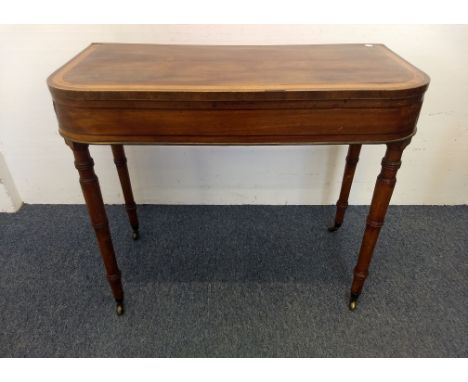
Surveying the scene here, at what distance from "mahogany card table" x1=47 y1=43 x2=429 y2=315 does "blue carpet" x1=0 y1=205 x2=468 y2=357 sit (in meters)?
0.47

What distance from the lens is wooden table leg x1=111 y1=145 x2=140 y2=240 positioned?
133 centimetres

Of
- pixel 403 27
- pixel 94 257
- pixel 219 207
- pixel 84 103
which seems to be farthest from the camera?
pixel 219 207

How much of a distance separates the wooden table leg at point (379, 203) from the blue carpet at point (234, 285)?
0.49 feet

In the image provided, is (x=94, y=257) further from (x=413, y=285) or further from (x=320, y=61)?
(x=413, y=285)

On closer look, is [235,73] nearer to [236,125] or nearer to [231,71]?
[231,71]

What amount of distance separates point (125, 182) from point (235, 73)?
69 cm

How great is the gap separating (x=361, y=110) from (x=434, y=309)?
81 cm

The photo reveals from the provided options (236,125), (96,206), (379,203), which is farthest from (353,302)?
(96,206)

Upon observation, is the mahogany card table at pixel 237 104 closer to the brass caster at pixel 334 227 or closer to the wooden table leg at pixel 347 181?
the wooden table leg at pixel 347 181

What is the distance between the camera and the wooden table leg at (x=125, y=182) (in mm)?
1330

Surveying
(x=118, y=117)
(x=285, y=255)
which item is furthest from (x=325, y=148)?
(x=118, y=117)

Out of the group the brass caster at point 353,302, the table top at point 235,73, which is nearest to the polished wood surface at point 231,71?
the table top at point 235,73

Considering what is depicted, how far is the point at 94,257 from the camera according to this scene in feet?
4.76

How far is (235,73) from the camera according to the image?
93 centimetres
